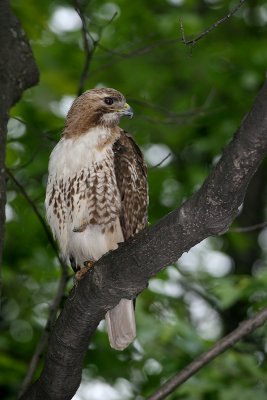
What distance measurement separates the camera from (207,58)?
24.1 feet

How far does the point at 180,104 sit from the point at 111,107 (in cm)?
238

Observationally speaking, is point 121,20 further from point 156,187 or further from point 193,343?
point 193,343

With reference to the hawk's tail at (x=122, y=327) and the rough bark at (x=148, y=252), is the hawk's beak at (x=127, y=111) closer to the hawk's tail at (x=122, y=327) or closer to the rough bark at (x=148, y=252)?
the hawk's tail at (x=122, y=327)

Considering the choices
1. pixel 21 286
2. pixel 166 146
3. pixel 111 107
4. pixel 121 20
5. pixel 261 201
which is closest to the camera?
pixel 111 107

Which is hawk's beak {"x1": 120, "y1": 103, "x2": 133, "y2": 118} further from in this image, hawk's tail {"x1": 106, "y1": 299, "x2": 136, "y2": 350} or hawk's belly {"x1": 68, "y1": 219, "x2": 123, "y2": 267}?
hawk's tail {"x1": 106, "y1": 299, "x2": 136, "y2": 350}

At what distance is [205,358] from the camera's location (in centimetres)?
420

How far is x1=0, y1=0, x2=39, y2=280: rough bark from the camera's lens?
4.71m

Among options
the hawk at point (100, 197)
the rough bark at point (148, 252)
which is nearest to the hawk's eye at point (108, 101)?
the hawk at point (100, 197)

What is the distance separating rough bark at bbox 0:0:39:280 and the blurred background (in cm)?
111

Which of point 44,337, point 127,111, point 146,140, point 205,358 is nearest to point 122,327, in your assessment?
point 44,337

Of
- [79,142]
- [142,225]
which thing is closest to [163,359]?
[142,225]

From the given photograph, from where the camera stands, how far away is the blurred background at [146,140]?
21.2 feet

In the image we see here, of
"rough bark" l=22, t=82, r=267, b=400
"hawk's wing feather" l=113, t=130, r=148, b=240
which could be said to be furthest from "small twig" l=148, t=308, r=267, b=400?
"hawk's wing feather" l=113, t=130, r=148, b=240

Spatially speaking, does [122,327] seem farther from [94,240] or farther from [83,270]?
[94,240]
